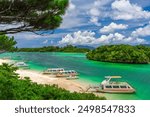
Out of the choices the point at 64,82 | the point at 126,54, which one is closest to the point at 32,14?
the point at 64,82

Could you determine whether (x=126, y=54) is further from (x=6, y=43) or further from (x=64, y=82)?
(x=6, y=43)

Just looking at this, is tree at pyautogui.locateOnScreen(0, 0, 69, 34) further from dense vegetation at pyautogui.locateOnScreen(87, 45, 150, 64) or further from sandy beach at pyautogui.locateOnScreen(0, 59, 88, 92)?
dense vegetation at pyautogui.locateOnScreen(87, 45, 150, 64)

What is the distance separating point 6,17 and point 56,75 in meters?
18.6

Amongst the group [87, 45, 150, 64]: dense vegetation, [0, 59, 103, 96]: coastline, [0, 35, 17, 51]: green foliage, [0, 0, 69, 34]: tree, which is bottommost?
[0, 59, 103, 96]: coastline

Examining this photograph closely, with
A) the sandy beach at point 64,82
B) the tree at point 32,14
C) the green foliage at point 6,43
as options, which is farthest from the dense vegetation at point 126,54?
the tree at point 32,14

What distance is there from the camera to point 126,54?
3897cm

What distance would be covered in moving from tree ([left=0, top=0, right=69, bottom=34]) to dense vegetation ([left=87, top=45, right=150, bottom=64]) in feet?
107

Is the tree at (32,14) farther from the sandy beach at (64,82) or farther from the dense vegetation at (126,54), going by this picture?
the dense vegetation at (126,54)

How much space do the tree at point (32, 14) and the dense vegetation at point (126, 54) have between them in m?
32.5

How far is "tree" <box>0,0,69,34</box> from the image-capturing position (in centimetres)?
537

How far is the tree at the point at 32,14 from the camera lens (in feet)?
17.6

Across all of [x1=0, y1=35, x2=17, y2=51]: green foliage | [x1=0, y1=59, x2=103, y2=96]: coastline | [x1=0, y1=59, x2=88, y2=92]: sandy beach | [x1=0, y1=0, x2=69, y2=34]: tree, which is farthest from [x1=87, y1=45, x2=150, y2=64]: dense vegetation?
[x1=0, y1=0, x2=69, y2=34]: tree

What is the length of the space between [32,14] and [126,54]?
111ft

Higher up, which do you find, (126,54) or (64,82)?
(126,54)
